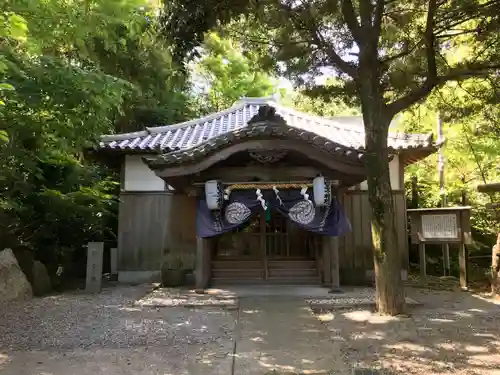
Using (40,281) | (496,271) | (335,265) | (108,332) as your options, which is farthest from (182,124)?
(496,271)

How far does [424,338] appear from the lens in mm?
6402

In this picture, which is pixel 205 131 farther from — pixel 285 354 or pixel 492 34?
pixel 285 354

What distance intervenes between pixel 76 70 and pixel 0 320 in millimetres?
4477

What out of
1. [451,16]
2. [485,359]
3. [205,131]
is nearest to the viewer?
[485,359]

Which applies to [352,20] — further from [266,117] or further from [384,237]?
[384,237]

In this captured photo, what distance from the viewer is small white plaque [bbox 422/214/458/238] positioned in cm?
1143

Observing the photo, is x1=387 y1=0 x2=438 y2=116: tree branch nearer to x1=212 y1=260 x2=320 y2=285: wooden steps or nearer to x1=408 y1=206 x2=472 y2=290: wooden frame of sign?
x1=408 y1=206 x2=472 y2=290: wooden frame of sign

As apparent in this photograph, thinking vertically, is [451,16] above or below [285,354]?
above

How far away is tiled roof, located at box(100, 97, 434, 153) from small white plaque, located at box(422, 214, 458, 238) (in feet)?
6.64

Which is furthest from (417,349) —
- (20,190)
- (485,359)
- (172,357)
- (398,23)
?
(20,190)

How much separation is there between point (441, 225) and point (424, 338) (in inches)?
236

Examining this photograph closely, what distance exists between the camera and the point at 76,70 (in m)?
6.84

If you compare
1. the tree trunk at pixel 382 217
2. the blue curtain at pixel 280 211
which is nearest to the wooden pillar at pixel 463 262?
the blue curtain at pixel 280 211

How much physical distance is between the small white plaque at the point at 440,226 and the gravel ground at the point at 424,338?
8.63ft
